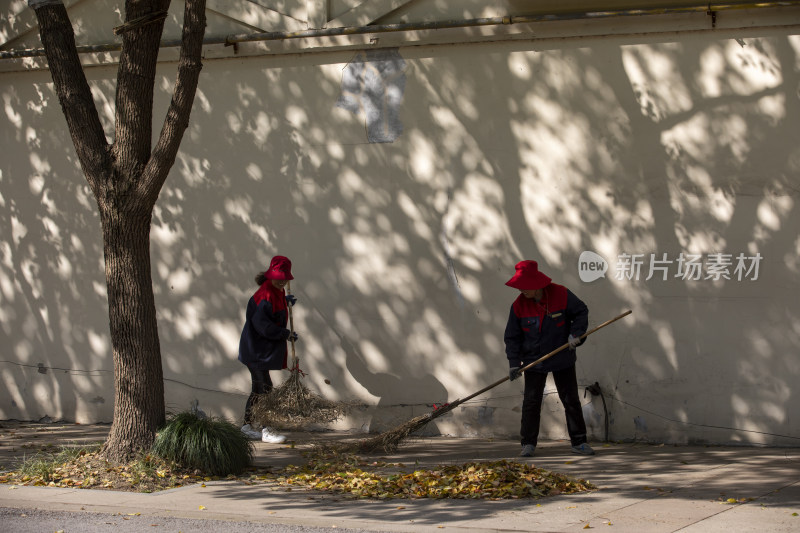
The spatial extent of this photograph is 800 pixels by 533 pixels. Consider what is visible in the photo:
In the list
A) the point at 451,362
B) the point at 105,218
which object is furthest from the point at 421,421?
the point at 105,218

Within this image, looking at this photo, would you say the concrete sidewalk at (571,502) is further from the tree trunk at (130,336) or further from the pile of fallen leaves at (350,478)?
the tree trunk at (130,336)

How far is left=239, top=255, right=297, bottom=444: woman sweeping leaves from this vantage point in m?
8.84

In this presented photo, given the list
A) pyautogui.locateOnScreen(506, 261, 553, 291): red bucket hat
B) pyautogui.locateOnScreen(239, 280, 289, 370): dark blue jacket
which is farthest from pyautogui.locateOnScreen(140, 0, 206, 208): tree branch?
pyautogui.locateOnScreen(506, 261, 553, 291): red bucket hat

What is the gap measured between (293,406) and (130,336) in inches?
71.4

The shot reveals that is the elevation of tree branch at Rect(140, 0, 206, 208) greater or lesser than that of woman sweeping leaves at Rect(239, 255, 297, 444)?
greater

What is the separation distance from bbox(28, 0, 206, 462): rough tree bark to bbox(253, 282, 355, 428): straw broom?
135 centimetres

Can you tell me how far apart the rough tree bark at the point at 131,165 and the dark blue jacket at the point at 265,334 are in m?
1.45

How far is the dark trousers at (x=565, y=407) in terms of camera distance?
8.12m

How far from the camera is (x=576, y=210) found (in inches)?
345

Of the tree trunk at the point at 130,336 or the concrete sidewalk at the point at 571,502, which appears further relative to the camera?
the tree trunk at the point at 130,336

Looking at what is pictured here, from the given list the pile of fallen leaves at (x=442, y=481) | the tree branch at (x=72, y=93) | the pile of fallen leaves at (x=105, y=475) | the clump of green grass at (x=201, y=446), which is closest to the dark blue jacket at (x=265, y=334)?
the clump of green grass at (x=201, y=446)

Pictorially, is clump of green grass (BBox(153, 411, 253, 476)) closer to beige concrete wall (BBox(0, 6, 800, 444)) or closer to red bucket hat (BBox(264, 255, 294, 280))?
red bucket hat (BBox(264, 255, 294, 280))

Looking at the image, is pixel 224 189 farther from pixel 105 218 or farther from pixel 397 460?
pixel 397 460

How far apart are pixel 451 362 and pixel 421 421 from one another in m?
1.02
